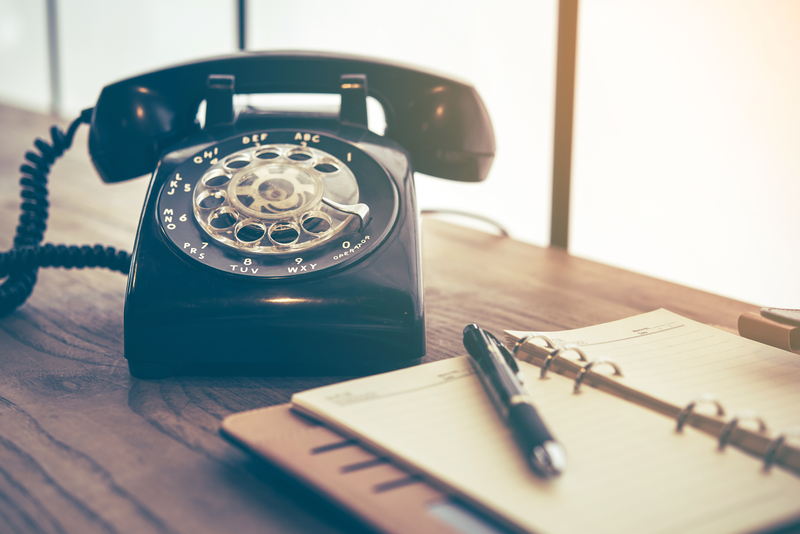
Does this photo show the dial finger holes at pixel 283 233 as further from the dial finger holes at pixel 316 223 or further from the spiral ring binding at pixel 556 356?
the spiral ring binding at pixel 556 356

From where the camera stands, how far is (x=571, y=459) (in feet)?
1.21

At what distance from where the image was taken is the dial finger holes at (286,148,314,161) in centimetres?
69

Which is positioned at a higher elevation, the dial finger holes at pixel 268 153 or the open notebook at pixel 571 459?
the dial finger holes at pixel 268 153

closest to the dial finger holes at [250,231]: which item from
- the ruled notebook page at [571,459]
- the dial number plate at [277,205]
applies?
the dial number plate at [277,205]

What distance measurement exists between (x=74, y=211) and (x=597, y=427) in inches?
40.3

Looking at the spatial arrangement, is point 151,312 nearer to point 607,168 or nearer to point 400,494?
point 400,494

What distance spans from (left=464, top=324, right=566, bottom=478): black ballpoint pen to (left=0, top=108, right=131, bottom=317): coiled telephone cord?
444mm

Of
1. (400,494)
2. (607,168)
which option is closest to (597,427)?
(400,494)

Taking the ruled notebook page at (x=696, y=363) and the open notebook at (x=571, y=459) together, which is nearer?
the open notebook at (x=571, y=459)

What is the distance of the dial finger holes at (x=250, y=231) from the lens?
60 centimetres

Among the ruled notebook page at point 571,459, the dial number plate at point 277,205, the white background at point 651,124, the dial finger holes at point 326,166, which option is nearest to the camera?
the ruled notebook page at point 571,459

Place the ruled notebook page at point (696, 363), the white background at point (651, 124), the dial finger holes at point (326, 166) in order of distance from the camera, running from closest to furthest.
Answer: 1. the ruled notebook page at point (696, 363)
2. the dial finger holes at point (326, 166)
3. the white background at point (651, 124)

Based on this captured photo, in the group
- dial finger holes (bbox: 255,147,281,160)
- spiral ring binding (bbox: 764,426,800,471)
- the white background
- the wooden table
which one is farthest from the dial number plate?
the white background

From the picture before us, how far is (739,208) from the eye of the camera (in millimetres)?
943
